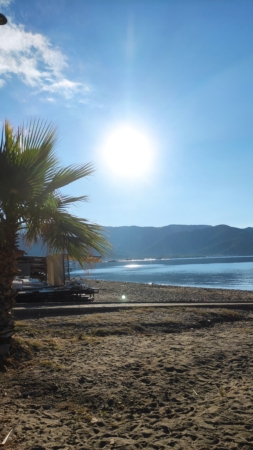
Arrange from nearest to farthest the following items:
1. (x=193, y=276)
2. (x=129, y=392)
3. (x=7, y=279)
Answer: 1. (x=129, y=392)
2. (x=7, y=279)
3. (x=193, y=276)

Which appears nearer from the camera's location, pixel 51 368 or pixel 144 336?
pixel 51 368

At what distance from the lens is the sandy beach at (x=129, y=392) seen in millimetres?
3373

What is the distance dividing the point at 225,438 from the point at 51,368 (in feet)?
10.2

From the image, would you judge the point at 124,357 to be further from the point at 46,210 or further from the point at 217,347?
the point at 46,210

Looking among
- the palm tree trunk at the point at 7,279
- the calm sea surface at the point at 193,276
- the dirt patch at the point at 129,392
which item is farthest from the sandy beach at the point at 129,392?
the calm sea surface at the point at 193,276

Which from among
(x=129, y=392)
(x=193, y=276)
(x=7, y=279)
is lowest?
(x=193, y=276)

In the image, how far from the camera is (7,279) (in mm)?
6027

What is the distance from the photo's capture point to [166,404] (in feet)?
13.7

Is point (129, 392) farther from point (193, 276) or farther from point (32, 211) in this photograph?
point (193, 276)

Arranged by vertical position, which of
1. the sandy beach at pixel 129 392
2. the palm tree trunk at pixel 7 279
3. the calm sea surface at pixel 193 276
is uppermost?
the palm tree trunk at pixel 7 279

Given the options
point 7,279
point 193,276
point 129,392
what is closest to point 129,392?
point 129,392

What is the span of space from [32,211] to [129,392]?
9.89 ft

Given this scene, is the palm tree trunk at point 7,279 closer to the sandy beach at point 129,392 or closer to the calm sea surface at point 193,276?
the sandy beach at point 129,392

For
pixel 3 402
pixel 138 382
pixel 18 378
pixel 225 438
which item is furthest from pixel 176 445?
pixel 18 378
